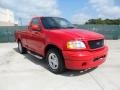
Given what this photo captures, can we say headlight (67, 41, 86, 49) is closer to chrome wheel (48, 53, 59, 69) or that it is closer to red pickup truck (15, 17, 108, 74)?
red pickup truck (15, 17, 108, 74)

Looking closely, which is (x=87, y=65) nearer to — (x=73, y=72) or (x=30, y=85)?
(x=73, y=72)

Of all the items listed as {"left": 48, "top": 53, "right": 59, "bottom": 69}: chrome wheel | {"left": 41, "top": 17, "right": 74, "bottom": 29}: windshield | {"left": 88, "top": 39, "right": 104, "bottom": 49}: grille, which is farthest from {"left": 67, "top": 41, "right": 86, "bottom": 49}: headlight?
{"left": 41, "top": 17, "right": 74, "bottom": 29}: windshield

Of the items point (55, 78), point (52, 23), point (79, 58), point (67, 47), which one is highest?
point (52, 23)

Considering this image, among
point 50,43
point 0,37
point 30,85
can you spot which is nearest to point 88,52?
point 50,43

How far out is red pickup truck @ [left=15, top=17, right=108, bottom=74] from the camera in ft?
15.5

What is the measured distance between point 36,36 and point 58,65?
1.62 m

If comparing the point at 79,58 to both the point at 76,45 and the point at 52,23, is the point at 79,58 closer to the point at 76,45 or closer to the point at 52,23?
the point at 76,45

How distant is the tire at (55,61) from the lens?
16.5ft

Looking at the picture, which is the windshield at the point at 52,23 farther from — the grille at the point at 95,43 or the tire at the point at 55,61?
the grille at the point at 95,43

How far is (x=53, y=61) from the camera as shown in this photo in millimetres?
5434

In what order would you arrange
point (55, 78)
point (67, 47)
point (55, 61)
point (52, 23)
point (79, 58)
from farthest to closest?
point (52, 23) → point (55, 61) → point (55, 78) → point (67, 47) → point (79, 58)

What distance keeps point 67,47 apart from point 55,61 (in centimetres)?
80

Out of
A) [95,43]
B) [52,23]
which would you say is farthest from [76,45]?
[52,23]

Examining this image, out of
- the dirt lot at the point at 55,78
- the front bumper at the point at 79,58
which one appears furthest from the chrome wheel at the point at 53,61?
the front bumper at the point at 79,58
